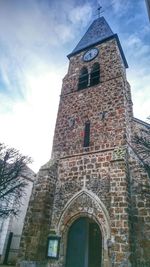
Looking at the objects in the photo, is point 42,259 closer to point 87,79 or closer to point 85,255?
point 85,255

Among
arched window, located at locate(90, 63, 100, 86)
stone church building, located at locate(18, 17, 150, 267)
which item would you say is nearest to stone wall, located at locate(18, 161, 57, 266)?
stone church building, located at locate(18, 17, 150, 267)

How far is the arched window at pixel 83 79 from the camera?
13.5 metres

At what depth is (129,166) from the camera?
9.06 metres

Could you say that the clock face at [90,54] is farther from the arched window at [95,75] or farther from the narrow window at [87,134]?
the narrow window at [87,134]

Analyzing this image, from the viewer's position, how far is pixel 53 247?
28.3 ft

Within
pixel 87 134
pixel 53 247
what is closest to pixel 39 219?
pixel 53 247

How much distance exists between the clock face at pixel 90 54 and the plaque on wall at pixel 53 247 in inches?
452

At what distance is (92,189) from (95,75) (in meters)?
7.68

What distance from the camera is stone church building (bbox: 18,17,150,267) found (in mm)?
7684

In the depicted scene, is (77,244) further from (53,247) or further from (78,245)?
(53,247)

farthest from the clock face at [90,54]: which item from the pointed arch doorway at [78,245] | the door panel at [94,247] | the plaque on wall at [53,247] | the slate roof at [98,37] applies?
the plaque on wall at [53,247]

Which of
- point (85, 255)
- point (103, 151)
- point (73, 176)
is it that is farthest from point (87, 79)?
point (85, 255)

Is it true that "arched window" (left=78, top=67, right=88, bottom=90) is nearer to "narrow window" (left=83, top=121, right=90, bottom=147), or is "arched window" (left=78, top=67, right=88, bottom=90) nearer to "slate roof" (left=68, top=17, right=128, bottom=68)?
"slate roof" (left=68, top=17, right=128, bottom=68)

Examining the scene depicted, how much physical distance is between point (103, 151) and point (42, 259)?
208 inches
